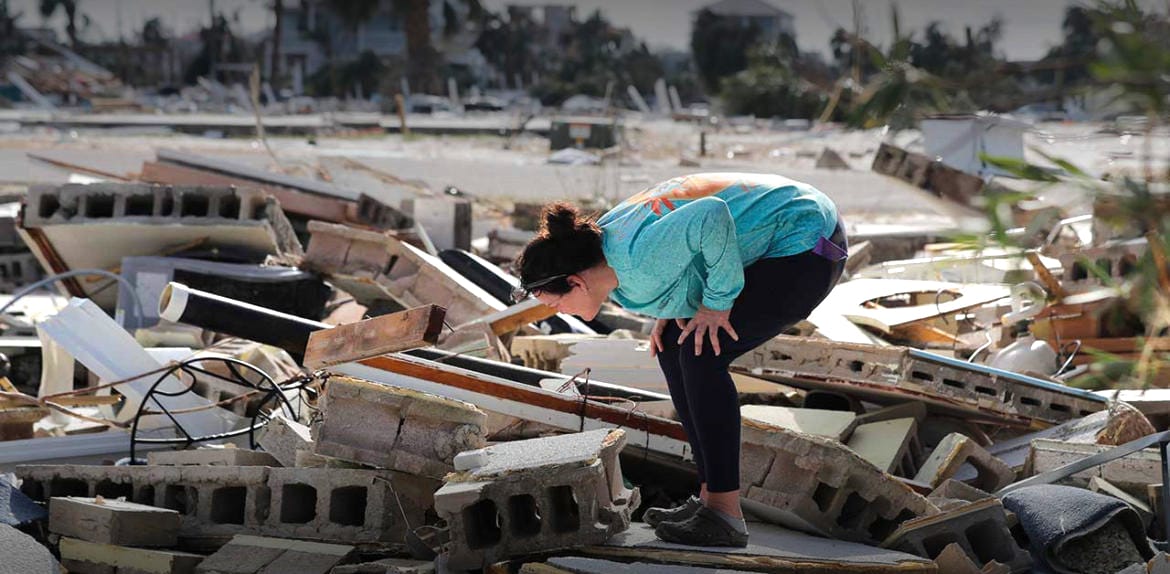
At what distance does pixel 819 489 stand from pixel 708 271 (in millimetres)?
1130

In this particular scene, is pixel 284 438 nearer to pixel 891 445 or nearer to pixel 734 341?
pixel 734 341

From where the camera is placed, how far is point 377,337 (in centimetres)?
420

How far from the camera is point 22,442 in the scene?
5.34 meters

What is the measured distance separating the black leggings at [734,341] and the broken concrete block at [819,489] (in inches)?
18.3

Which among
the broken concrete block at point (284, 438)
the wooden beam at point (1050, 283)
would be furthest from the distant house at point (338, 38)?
the broken concrete block at point (284, 438)

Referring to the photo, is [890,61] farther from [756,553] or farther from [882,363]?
[882,363]

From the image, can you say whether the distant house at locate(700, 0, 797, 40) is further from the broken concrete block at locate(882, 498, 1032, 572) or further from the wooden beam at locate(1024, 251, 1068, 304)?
the broken concrete block at locate(882, 498, 1032, 572)

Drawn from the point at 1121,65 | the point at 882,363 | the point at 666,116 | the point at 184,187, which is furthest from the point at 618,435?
the point at 666,116

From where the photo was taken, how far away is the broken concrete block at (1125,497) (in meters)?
4.48

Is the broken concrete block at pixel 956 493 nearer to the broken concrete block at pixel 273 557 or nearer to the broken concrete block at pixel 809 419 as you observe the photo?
the broken concrete block at pixel 809 419

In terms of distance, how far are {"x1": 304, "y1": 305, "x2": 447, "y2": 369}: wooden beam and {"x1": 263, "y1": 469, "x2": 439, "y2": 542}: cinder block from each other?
360 mm

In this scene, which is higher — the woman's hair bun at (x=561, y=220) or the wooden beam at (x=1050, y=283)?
the woman's hair bun at (x=561, y=220)

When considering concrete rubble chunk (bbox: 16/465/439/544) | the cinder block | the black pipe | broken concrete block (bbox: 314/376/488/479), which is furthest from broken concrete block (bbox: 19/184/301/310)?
broken concrete block (bbox: 314/376/488/479)

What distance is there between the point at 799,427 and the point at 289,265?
3.65m
